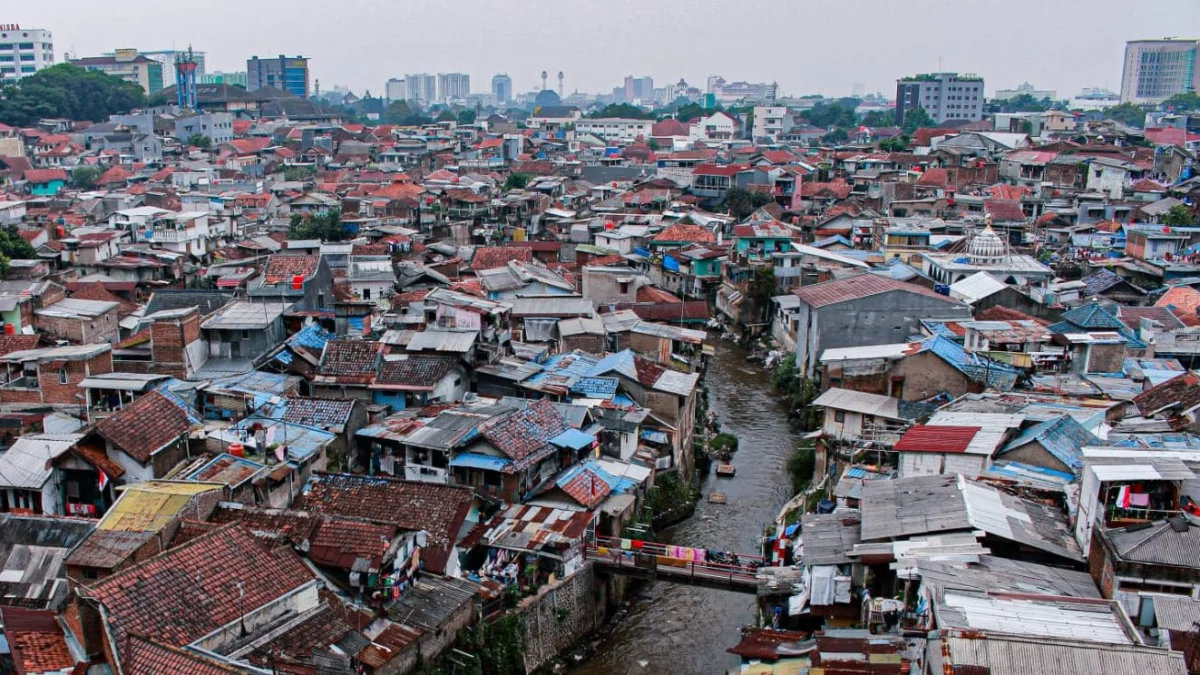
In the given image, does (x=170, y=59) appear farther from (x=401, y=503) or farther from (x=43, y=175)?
(x=401, y=503)

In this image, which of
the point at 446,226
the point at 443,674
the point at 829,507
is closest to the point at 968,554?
the point at 829,507

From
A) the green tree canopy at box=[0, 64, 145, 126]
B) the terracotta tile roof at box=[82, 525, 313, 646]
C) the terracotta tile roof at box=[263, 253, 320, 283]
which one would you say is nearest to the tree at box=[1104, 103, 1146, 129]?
the green tree canopy at box=[0, 64, 145, 126]

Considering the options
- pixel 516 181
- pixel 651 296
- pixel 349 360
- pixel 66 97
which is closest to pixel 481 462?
pixel 349 360

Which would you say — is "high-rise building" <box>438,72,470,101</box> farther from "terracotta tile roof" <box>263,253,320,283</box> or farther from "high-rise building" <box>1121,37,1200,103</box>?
"terracotta tile roof" <box>263,253,320,283</box>

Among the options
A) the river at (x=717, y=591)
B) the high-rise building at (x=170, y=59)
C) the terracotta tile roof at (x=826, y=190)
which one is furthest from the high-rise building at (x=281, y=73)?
the river at (x=717, y=591)

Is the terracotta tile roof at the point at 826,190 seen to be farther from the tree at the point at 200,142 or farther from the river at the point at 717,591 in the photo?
the tree at the point at 200,142
